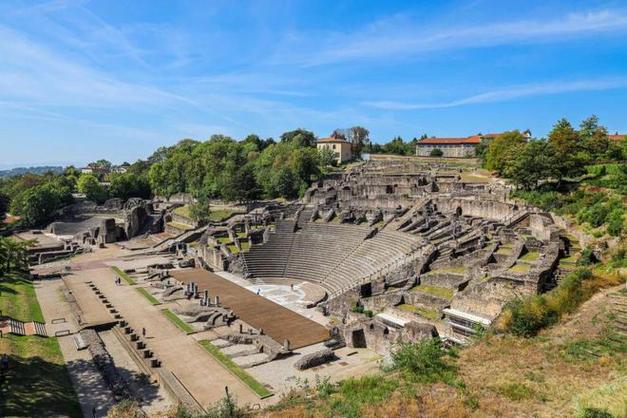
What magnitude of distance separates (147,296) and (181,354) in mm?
11938

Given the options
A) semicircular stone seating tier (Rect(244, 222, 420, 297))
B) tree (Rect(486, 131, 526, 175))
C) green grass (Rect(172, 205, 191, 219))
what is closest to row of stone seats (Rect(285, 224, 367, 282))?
semicircular stone seating tier (Rect(244, 222, 420, 297))

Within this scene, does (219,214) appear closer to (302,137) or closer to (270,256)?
(270,256)

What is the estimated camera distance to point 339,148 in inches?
3489

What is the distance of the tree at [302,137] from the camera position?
93375 mm

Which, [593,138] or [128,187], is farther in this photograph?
[128,187]

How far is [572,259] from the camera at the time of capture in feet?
76.9

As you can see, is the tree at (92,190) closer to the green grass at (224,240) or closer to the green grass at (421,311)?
the green grass at (224,240)

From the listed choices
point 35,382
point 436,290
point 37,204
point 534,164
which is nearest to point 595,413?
point 436,290

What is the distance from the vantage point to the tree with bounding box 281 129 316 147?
93375 mm

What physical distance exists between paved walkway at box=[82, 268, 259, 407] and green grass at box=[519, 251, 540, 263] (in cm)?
1748

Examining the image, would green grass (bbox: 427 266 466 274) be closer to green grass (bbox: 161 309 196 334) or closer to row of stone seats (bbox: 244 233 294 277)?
row of stone seats (bbox: 244 233 294 277)

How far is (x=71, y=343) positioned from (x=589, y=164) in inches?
1923

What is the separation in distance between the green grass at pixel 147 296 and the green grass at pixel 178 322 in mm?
2207

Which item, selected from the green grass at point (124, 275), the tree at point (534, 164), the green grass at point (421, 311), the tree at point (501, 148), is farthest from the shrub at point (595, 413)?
the tree at point (501, 148)
